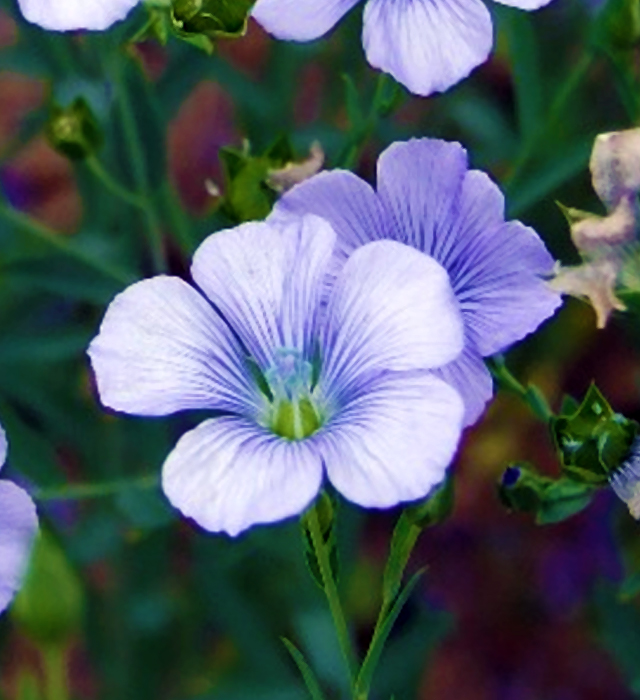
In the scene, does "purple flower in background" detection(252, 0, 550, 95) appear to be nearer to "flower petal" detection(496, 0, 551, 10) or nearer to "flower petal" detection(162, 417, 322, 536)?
"flower petal" detection(496, 0, 551, 10)

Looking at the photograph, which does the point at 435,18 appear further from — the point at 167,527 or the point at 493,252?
the point at 167,527

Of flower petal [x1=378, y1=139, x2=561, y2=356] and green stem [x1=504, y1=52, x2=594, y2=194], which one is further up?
flower petal [x1=378, y1=139, x2=561, y2=356]

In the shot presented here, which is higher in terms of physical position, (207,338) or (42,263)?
(207,338)

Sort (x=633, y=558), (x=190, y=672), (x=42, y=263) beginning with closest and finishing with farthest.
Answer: (x=42, y=263) < (x=190, y=672) < (x=633, y=558)

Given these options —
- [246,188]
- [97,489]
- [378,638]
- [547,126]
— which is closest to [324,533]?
[378,638]

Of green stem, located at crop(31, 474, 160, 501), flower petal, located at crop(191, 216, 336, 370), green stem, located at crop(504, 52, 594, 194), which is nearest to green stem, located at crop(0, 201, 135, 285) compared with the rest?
green stem, located at crop(31, 474, 160, 501)

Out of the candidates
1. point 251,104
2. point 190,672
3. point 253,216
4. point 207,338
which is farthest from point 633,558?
point 207,338
